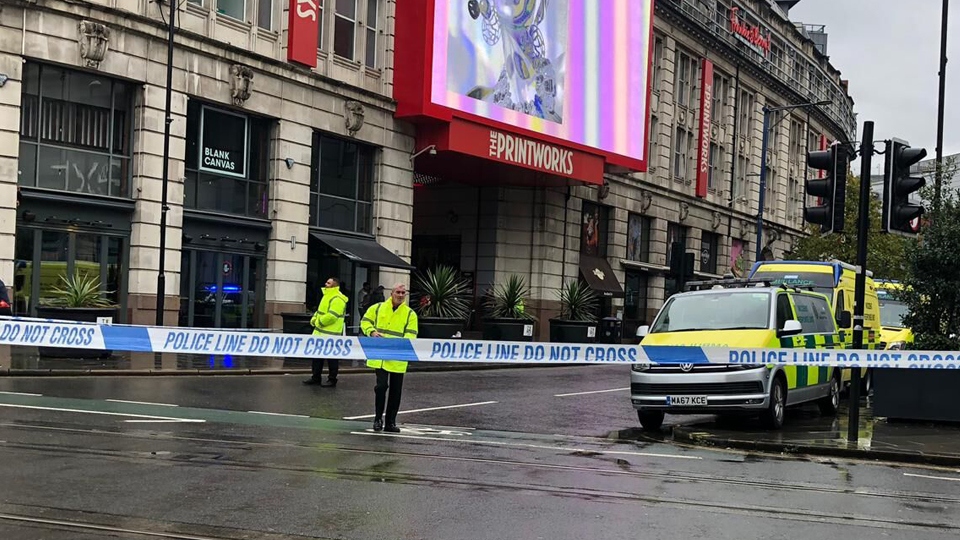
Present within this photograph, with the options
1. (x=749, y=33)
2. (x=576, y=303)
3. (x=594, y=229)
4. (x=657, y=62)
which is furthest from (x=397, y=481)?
(x=749, y=33)

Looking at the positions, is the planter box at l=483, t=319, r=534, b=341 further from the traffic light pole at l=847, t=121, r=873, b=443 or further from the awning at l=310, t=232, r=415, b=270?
the traffic light pole at l=847, t=121, r=873, b=443

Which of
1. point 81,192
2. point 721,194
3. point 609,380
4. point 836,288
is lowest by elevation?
point 609,380

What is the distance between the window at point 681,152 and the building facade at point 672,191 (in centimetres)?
8

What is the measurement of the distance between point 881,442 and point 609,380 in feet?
36.8

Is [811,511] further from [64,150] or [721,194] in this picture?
[721,194]

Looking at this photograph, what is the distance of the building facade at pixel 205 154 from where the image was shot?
888 inches

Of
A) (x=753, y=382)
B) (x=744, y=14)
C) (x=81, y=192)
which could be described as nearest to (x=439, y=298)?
(x=81, y=192)

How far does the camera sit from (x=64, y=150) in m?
23.2

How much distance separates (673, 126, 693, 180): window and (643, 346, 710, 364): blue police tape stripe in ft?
120

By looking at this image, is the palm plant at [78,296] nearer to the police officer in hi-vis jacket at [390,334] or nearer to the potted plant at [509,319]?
the police officer in hi-vis jacket at [390,334]

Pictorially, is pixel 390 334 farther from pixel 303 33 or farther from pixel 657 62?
pixel 657 62

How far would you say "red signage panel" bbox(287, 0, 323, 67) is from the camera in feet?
91.5

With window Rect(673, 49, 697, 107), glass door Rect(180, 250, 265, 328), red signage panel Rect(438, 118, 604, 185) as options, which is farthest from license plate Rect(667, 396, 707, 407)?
window Rect(673, 49, 697, 107)

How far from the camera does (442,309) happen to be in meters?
29.6
